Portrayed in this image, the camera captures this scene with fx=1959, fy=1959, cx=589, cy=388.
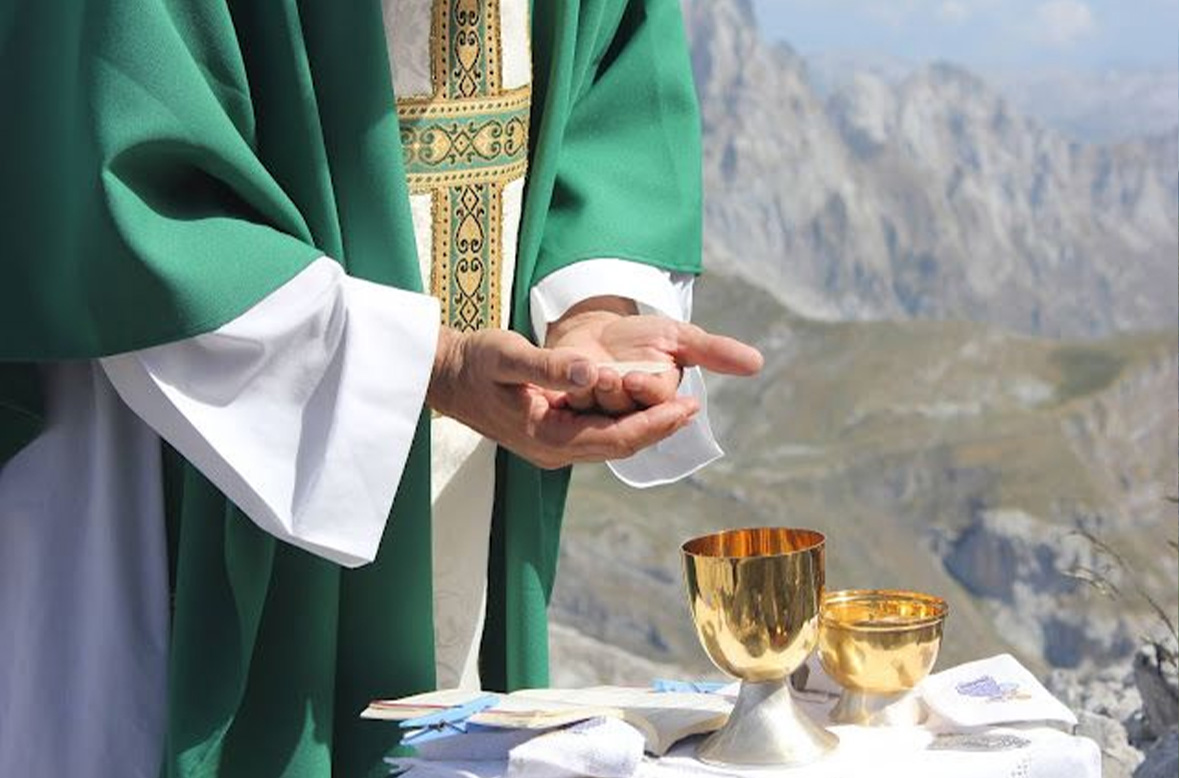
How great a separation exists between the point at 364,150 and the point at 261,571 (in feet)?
1.45

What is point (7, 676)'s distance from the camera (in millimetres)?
1997

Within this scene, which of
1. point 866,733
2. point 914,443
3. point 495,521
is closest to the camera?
point 866,733

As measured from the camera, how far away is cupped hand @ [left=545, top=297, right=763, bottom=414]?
1.89 m

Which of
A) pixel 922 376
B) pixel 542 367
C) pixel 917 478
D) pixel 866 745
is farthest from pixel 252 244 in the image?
pixel 922 376

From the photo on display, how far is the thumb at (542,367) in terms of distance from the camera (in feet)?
5.98

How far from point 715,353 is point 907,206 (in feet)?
568

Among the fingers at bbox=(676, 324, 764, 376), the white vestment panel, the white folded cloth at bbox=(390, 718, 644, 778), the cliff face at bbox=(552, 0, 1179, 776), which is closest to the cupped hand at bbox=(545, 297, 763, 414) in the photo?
the fingers at bbox=(676, 324, 764, 376)

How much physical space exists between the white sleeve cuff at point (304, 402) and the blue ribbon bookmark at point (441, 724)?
0.22 m

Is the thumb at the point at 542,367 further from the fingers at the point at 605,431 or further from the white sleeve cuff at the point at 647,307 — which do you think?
the white sleeve cuff at the point at 647,307

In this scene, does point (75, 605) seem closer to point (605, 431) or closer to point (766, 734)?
point (605, 431)

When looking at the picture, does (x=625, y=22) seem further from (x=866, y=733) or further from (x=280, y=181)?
(x=866, y=733)

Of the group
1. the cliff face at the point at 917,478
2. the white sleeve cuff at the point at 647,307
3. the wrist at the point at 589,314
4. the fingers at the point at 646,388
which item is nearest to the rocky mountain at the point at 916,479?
the cliff face at the point at 917,478

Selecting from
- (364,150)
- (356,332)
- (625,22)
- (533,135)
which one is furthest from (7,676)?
(625,22)

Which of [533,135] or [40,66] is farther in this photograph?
[533,135]
